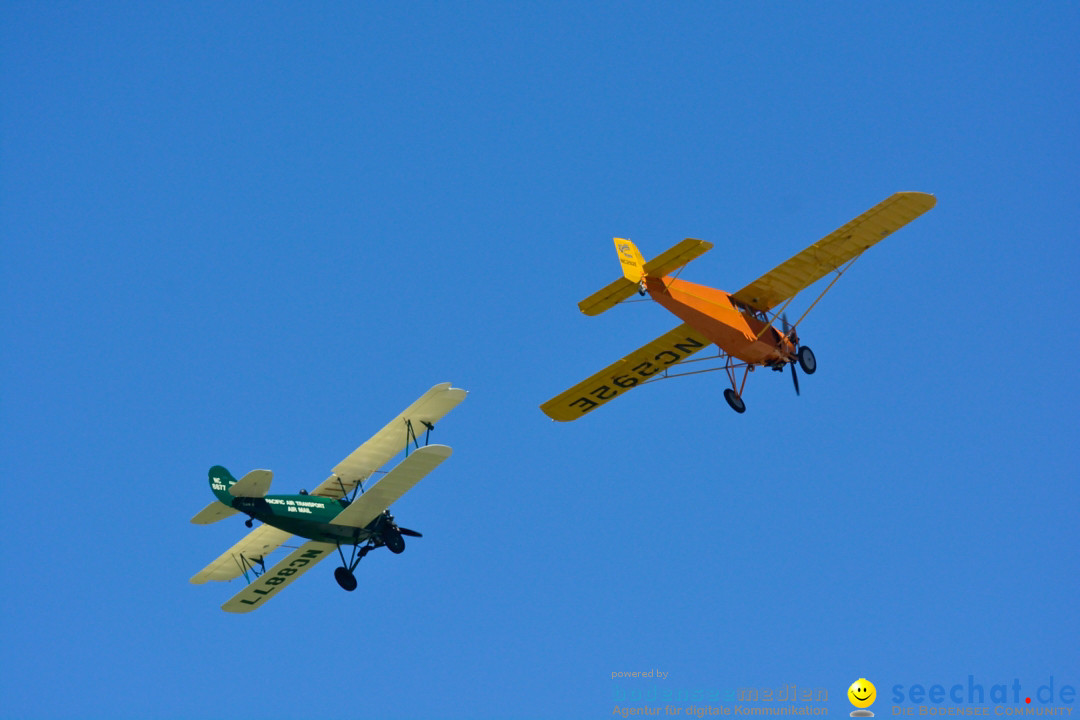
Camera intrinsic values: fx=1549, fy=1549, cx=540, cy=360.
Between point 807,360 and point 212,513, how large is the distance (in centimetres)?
1478

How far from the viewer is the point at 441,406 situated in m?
36.9

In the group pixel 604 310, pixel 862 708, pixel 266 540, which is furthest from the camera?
pixel 266 540

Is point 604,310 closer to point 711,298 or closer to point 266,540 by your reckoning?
point 711,298

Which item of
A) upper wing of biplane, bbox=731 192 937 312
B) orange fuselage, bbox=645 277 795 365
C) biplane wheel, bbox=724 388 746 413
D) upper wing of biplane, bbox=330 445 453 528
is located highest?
upper wing of biplane, bbox=731 192 937 312

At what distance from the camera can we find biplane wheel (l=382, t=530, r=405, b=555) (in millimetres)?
36312

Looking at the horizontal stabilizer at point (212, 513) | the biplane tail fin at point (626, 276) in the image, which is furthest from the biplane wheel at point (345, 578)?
the biplane tail fin at point (626, 276)

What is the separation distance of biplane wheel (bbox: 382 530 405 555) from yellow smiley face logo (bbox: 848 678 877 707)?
36.4ft

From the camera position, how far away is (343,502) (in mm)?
36625

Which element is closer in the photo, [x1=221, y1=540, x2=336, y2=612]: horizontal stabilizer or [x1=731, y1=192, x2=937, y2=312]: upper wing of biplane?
[x1=731, y1=192, x2=937, y2=312]: upper wing of biplane

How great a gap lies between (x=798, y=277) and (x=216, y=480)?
14.0 metres

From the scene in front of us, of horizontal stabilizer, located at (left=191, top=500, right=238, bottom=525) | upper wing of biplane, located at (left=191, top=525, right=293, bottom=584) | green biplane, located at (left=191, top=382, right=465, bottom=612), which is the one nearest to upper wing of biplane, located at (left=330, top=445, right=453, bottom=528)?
green biplane, located at (left=191, top=382, right=465, bottom=612)

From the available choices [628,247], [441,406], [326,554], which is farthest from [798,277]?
[326,554]

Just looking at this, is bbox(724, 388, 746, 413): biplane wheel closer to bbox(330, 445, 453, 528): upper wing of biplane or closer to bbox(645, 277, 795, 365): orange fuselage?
bbox(645, 277, 795, 365): orange fuselage

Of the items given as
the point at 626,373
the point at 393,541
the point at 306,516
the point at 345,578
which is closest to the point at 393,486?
the point at 393,541
